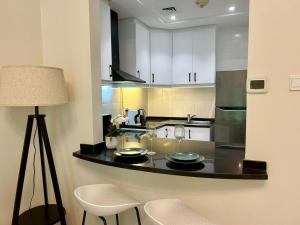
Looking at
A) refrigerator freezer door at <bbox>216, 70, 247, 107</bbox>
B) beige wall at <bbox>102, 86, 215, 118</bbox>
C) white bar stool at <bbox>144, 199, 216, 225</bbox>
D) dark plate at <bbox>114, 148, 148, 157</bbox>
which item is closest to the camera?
white bar stool at <bbox>144, 199, 216, 225</bbox>

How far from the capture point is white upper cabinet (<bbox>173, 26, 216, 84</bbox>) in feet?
12.0

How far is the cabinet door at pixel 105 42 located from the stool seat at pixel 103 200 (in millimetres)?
1381

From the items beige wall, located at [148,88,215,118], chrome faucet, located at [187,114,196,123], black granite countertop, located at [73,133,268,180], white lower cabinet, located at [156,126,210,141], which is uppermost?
beige wall, located at [148,88,215,118]

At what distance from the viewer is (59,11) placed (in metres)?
1.77

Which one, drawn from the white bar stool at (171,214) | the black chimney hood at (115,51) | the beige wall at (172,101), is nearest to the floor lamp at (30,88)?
the white bar stool at (171,214)

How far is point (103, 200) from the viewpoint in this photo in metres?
1.37

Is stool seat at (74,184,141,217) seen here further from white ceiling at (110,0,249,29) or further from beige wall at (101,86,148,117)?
white ceiling at (110,0,249,29)

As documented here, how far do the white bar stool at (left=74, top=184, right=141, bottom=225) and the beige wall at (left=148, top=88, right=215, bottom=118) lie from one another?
112 inches

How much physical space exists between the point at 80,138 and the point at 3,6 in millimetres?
1131

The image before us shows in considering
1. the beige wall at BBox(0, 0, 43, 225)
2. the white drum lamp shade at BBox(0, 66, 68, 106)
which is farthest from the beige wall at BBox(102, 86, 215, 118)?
the white drum lamp shade at BBox(0, 66, 68, 106)

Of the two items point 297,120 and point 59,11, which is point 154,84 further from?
point 297,120

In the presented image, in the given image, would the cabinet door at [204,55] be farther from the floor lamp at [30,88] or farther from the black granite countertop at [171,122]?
the floor lamp at [30,88]

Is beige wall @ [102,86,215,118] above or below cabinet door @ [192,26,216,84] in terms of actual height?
below

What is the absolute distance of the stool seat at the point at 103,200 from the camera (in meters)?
1.21
